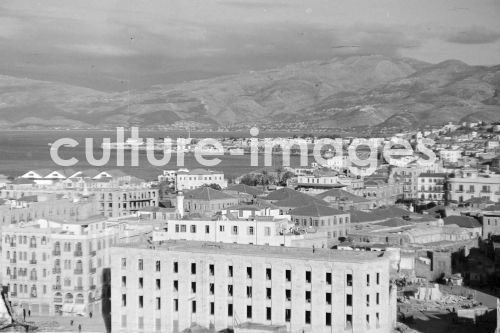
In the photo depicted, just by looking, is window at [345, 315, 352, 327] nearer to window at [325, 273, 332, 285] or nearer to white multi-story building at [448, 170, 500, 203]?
window at [325, 273, 332, 285]

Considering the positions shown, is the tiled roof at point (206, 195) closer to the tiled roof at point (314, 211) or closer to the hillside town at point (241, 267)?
the hillside town at point (241, 267)

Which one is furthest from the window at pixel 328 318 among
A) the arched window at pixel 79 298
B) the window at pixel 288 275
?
the arched window at pixel 79 298

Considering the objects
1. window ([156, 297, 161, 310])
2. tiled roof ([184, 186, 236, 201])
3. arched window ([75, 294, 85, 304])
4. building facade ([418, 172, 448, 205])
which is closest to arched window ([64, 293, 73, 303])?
arched window ([75, 294, 85, 304])

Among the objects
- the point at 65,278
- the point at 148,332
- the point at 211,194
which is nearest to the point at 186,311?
the point at 148,332

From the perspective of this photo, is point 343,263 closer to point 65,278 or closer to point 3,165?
point 65,278

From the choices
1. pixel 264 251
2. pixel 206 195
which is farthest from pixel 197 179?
pixel 264 251
